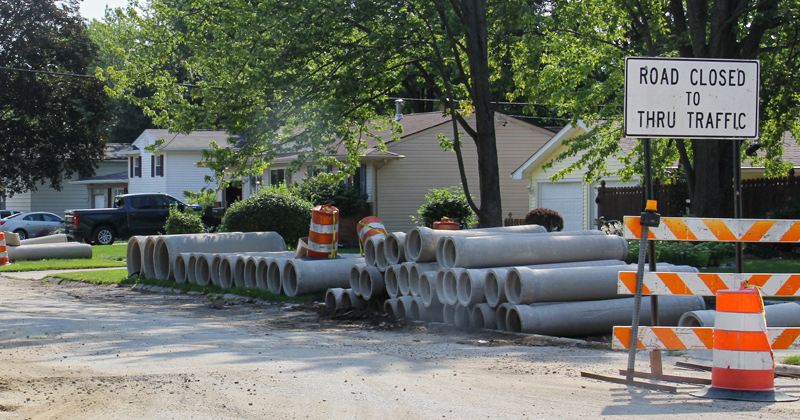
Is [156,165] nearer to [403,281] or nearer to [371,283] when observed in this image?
[371,283]

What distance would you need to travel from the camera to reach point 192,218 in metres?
25.8

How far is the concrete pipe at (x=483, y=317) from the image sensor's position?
11.0 meters

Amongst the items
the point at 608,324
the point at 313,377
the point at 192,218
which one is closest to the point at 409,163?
the point at 192,218

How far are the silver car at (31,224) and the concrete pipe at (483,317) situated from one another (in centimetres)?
3514

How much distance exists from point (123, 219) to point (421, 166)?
13.0 m

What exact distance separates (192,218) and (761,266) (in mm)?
16477

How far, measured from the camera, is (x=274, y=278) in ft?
51.6

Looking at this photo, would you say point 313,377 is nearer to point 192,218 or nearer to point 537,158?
point 192,218

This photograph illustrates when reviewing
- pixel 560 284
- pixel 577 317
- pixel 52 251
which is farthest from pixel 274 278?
pixel 52 251

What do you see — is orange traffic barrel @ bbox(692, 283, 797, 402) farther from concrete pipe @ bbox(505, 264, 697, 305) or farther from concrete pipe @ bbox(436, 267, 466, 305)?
concrete pipe @ bbox(436, 267, 466, 305)

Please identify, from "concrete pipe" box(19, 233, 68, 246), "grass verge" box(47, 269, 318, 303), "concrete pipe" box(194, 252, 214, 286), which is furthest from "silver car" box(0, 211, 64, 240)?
"concrete pipe" box(194, 252, 214, 286)

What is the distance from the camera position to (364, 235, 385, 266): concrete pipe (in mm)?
13062

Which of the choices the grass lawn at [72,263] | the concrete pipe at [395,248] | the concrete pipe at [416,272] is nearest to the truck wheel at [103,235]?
the grass lawn at [72,263]

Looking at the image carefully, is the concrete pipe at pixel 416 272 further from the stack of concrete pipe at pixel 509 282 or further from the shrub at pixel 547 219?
the shrub at pixel 547 219
